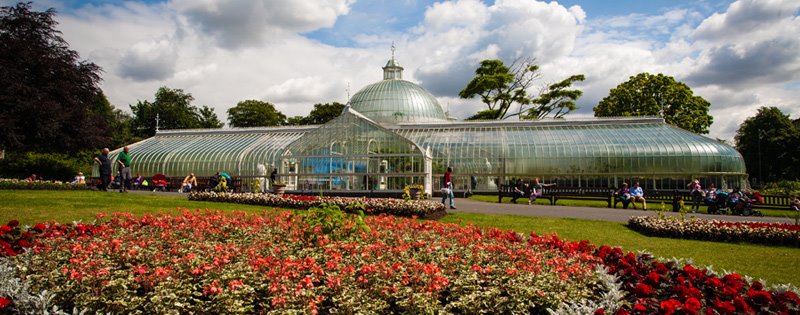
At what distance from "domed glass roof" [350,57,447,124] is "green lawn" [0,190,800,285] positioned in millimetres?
33109

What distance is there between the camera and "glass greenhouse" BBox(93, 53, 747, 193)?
29344 millimetres

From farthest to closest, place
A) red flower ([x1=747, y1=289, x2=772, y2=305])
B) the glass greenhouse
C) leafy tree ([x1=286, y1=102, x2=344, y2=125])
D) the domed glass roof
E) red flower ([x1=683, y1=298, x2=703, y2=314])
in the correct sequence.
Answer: leafy tree ([x1=286, y1=102, x2=344, y2=125]) < the domed glass roof < the glass greenhouse < red flower ([x1=747, y1=289, x2=772, y2=305]) < red flower ([x1=683, y1=298, x2=703, y2=314])

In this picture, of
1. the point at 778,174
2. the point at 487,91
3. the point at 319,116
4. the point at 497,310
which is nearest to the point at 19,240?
the point at 497,310

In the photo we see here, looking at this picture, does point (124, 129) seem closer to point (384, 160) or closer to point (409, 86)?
point (409, 86)

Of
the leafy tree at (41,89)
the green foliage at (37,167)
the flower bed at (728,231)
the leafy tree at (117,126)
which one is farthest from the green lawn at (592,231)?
the leafy tree at (117,126)

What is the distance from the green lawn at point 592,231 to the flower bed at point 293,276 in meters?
4.16

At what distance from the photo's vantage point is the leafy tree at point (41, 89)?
26938 mm

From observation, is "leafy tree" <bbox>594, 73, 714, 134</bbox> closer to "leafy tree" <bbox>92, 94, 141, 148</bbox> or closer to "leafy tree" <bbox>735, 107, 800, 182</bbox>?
"leafy tree" <bbox>735, 107, 800, 182</bbox>

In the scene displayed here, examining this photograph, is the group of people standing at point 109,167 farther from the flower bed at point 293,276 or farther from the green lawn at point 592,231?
the flower bed at point 293,276

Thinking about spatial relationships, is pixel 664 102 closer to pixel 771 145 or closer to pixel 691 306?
pixel 771 145

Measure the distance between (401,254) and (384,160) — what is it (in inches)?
866

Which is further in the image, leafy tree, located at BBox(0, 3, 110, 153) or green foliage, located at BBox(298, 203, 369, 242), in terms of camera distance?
leafy tree, located at BBox(0, 3, 110, 153)

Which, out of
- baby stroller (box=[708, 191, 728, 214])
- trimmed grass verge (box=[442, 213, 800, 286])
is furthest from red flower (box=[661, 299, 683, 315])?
baby stroller (box=[708, 191, 728, 214])

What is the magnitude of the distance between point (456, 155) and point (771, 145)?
5005cm
